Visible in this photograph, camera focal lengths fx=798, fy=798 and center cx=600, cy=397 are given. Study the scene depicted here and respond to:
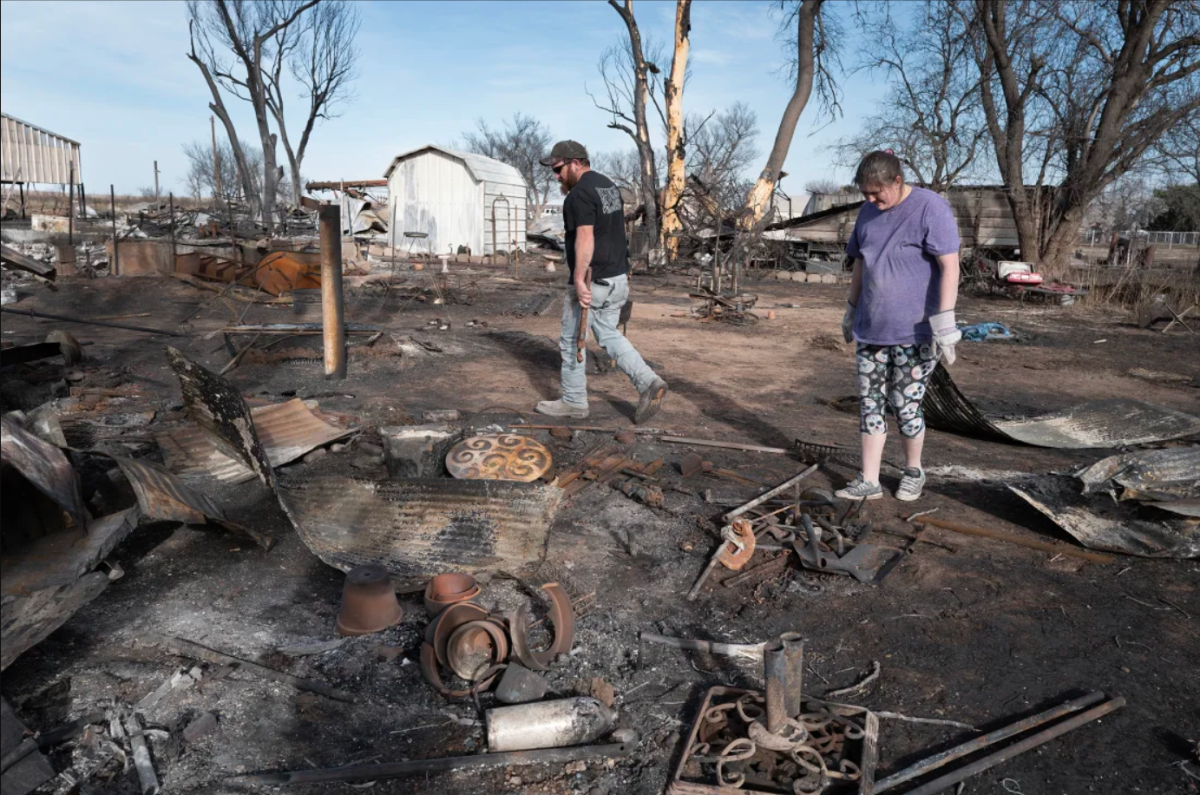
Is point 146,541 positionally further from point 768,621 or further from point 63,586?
point 768,621

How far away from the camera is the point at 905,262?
161 inches

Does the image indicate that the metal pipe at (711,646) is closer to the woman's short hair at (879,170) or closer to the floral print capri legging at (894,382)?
the floral print capri legging at (894,382)

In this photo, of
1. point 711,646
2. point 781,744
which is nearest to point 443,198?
point 711,646

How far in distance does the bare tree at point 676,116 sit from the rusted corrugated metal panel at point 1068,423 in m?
18.1

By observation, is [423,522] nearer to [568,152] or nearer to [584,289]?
[584,289]

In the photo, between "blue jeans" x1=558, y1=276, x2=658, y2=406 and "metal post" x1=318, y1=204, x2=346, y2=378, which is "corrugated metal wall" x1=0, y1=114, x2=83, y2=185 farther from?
"blue jeans" x1=558, y1=276, x2=658, y2=406

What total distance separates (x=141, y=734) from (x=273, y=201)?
3111 cm

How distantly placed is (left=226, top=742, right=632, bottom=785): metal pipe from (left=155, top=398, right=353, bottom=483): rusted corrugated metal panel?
2.33 meters

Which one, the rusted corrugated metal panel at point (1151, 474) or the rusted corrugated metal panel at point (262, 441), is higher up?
the rusted corrugated metal panel at point (1151, 474)

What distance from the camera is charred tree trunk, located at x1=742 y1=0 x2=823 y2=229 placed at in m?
21.3

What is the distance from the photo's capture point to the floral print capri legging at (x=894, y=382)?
4188 millimetres

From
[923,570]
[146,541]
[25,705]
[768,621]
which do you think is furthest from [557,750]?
[146,541]

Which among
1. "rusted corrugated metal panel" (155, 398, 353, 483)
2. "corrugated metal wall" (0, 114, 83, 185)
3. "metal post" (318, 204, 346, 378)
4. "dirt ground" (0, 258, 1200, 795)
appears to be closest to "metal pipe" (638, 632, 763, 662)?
"dirt ground" (0, 258, 1200, 795)

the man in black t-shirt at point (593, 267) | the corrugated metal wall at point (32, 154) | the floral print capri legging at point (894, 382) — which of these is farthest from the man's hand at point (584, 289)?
the corrugated metal wall at point (32, 154)
